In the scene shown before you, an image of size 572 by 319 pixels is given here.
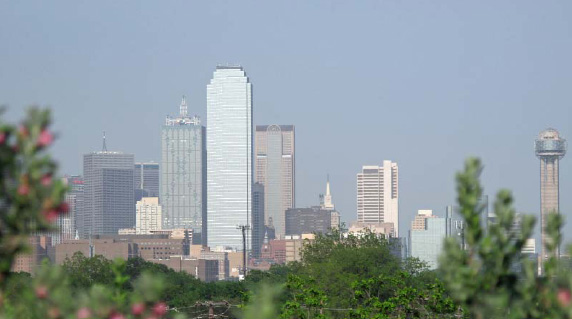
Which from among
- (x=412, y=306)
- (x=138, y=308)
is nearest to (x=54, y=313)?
(x=138, y=308)

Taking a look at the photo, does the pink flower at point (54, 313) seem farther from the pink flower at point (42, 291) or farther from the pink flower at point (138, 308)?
the pink flower at point (138, 308)

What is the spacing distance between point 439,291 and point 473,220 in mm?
31404

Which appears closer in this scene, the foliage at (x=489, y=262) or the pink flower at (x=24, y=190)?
the pink flower at (x=24, y=190)

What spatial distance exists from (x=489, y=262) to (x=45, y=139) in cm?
310

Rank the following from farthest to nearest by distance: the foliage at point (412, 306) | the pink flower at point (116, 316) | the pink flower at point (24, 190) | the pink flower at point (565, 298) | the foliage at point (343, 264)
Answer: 1. the foliage at point (343, 264)
2. the foliage at point (412, 306)
3. the pink flower at point (116, 316)
4. the pink flower at point (565, 298)
5. the pink flower at point (24, 190)

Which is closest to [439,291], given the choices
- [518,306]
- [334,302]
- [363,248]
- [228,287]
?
[334,302]

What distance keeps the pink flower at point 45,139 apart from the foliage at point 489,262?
2.70 metres

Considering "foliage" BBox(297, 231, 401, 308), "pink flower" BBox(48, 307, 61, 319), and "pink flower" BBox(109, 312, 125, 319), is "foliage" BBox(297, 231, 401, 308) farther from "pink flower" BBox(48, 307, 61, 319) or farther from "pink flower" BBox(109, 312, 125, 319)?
"pink flower" BBox(48, 307, 61, 319)

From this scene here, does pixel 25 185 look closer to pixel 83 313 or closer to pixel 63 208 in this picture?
pixel 63 208

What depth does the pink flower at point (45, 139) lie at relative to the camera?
260 inches

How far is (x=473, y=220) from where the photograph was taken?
24.6 ft

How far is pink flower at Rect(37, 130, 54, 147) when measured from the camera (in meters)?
6.60

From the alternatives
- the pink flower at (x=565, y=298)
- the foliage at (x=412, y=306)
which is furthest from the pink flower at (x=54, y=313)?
the foliage at (x=412, y=306)

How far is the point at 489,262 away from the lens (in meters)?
7.69
